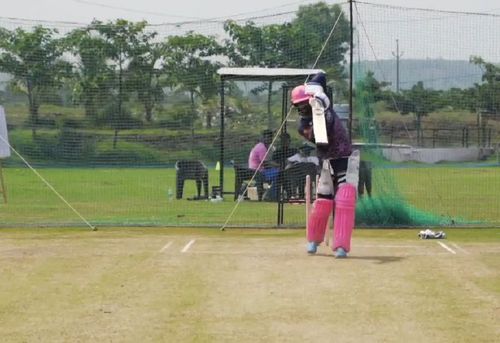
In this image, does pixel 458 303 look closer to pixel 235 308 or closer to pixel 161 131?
pixel 235 308

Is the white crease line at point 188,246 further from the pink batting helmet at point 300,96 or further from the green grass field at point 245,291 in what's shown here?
the pink batting helmet at point 300,96

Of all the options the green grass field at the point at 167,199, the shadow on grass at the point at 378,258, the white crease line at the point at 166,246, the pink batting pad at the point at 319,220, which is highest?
the pink batting pad at the point at 319,220

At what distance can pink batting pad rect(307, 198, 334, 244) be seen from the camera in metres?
11.9

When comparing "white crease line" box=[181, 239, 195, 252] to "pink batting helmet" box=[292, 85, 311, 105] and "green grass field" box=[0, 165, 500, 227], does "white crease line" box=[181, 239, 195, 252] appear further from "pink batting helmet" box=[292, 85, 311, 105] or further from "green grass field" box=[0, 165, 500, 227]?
"green grass field" box=[0, 165, 500, 227]

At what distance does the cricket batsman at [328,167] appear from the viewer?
11625 millimetres

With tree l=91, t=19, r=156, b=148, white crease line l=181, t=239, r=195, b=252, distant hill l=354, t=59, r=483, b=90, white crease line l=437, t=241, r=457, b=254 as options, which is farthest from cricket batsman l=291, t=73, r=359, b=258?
tree l=91, t=19, r=156, b=148

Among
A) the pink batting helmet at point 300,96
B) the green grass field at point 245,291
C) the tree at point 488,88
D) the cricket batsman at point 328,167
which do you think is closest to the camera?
the green grass field at point 245,291

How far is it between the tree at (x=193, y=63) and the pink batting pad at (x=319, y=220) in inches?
228

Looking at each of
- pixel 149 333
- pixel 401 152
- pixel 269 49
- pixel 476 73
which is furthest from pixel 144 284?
pixel 401 152

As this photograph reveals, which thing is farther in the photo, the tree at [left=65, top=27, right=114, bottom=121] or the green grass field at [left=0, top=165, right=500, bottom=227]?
the tree at [left=65, top=27, right=114, bottom=121]

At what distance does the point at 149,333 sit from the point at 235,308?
108cm

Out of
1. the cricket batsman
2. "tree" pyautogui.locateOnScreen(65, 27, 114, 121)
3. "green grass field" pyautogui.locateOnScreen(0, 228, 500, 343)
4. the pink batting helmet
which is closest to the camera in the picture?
"green grass field" pyautogui.locateOnScreen(0, 228, 500, 343)

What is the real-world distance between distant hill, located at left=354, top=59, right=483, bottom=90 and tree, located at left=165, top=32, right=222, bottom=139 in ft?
8.50

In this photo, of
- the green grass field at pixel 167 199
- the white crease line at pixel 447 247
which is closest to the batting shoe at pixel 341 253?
the white crease line at pixel 447 247
